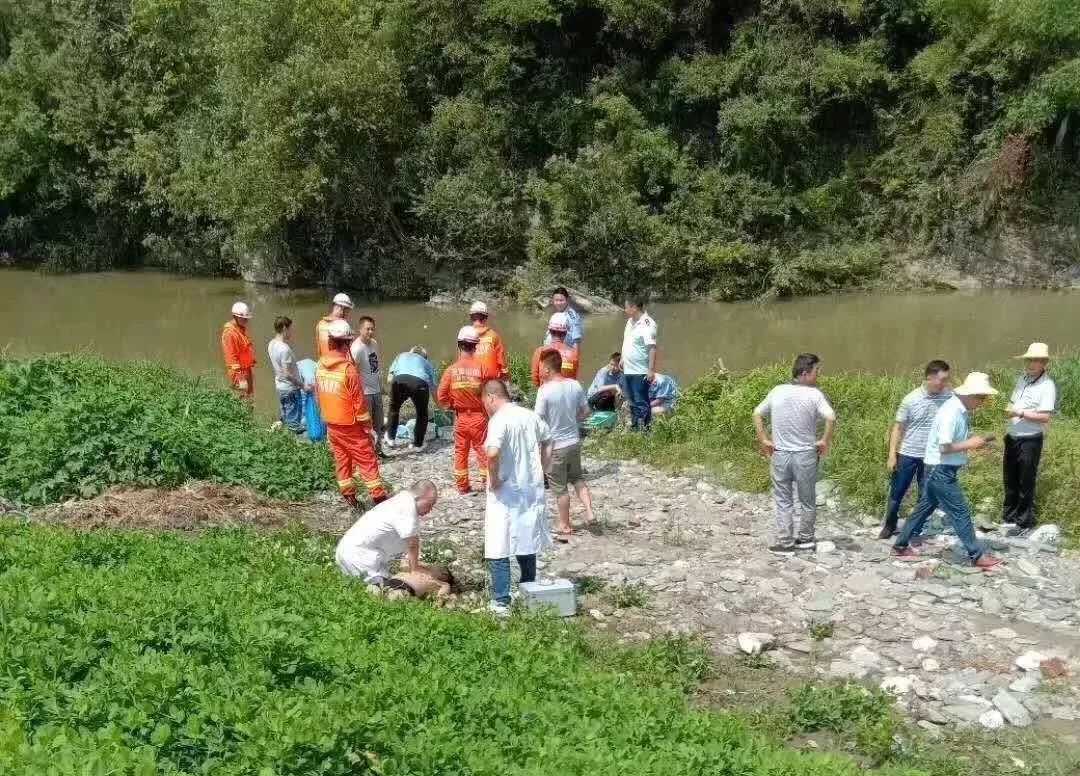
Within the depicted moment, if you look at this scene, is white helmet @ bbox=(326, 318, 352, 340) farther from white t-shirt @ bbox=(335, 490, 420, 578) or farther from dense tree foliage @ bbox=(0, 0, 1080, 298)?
dense tree foliage @ bbox=(0, 0, 1080, 298)

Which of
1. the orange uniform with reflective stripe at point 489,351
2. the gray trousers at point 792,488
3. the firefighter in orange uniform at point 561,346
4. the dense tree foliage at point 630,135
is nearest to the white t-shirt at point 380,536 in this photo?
the gray trousers at point 792,488

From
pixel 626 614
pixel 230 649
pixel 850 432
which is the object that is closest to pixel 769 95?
pixel 850 432

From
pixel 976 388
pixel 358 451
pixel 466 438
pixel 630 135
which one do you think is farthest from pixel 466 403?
pixel 630 135

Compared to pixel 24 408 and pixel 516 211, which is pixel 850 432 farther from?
pixel 516 211

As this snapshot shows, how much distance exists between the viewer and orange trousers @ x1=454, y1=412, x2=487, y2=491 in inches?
404

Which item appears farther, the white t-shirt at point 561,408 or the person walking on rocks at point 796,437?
the white t-shirt at point 561,408

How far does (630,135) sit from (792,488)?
66.3ft

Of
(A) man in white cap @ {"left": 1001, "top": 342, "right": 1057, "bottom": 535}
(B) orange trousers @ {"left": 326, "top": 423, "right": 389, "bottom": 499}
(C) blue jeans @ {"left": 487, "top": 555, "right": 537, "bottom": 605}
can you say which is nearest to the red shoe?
(A) man in white cap @ {"left": 1001, "top": 342, "right": 1057, "bottom": 535}

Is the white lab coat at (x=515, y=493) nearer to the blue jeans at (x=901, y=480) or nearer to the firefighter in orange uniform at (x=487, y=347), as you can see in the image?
the firefighter in orange uniform at (x=487, y=347)

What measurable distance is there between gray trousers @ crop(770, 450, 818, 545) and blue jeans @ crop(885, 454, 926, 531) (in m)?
0.75

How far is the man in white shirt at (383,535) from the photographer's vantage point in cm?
720

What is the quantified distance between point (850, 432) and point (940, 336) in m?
12.2

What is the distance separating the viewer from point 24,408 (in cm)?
1113

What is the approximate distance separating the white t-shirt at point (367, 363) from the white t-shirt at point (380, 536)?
4255 millimetres
